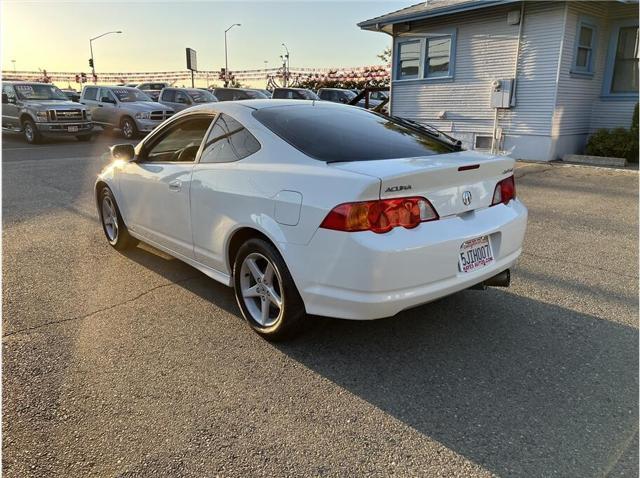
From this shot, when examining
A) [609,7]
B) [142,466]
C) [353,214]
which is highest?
[609,7]

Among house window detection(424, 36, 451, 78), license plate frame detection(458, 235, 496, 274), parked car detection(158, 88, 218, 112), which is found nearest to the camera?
license plate frame detection(458, 235, 496, 274)

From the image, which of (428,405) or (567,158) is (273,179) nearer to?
(428,405)

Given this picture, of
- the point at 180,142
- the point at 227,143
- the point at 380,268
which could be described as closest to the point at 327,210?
the point at 380,268

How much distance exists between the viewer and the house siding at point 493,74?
37.7ft

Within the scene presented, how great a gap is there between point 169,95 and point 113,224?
16.6m

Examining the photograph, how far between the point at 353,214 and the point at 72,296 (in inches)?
105

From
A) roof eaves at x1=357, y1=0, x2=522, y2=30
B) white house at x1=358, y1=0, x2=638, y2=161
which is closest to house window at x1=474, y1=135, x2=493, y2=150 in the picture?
white house at x1=358, y1=0, x2=638, y2=161

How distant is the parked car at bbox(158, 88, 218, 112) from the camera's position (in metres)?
19.9

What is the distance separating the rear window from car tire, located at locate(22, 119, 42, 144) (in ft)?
51.0

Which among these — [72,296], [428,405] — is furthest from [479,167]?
[72,296]

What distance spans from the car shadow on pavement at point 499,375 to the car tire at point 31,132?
1536 centimetres

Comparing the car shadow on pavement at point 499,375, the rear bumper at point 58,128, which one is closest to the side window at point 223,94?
the rear bumper at point 58,128

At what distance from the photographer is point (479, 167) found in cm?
324

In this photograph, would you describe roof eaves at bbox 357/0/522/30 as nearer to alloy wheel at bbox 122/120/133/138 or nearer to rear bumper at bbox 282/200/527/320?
alloy wheel at bbox 122/120/133/138
